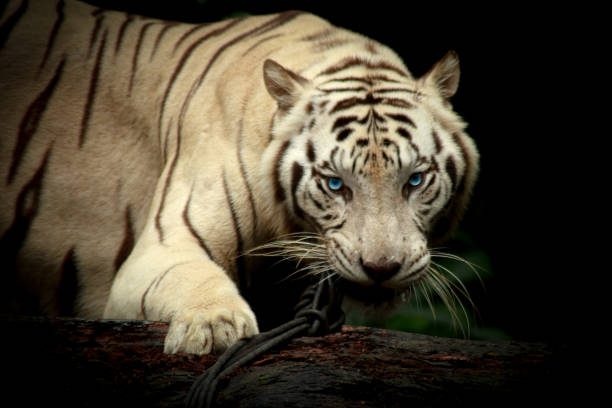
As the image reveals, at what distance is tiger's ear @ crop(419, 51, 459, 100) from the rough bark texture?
86 cm

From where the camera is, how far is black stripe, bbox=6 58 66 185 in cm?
223

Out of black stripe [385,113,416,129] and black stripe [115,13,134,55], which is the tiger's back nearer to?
black stripe [115,13,134,55]

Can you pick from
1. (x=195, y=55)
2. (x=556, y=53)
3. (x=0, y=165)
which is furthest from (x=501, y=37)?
(x=0, y=165)

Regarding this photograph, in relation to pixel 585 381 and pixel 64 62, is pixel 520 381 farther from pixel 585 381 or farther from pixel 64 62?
pixel 64 62

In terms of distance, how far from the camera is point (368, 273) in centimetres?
163

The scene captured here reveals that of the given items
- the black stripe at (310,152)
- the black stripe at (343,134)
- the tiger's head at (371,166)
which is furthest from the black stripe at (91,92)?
the black stripe at (343,134)

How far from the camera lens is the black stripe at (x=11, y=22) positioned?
242 centimetres

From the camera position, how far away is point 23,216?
2186 millimetres

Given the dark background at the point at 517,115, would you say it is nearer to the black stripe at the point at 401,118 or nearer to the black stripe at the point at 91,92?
the black stripe at the point at 91,92

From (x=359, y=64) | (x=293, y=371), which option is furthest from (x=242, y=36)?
(x=293, y=371)

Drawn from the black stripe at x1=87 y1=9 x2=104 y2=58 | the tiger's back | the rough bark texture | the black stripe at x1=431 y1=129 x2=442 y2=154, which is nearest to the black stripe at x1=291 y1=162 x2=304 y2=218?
the tiger's back

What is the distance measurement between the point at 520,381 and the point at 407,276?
51 cm

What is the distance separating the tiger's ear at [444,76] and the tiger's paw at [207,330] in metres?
0.95

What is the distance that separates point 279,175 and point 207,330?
62 centimetres
